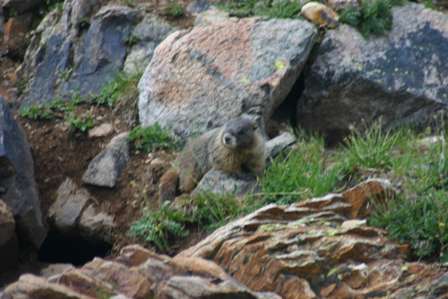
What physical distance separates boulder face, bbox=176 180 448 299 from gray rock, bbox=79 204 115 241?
2.56 metres

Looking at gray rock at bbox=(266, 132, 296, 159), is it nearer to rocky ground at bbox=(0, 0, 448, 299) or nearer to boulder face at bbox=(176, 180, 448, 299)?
rocky ground at bbox=(0, 0, 448, 299)

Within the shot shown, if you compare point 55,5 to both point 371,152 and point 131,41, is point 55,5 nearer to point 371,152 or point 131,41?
point 131,41

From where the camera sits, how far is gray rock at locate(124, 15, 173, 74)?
13742 millimetres

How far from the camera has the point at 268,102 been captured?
12570 mm

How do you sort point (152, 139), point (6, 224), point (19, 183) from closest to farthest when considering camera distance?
1. point (6, 224)
2. point (19, 183)
3. point (152, 139)

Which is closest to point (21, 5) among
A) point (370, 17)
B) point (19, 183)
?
point (19, 183)

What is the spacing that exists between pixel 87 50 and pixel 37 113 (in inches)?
50.6

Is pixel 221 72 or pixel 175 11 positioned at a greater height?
pixel 175 11

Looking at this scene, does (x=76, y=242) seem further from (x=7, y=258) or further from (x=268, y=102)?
(x=268, y=102)

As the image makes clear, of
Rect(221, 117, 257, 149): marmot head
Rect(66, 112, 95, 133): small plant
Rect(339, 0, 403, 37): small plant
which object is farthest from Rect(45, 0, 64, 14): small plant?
Rect(221, 117, 257, 149): marmot head

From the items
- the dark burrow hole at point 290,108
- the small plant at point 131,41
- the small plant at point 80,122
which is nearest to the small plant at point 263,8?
the dark burrow hole at point 290,108

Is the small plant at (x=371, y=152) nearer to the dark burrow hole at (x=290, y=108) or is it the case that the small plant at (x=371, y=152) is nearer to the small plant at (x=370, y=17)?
the dark burrow hole at (x=290, y=108)

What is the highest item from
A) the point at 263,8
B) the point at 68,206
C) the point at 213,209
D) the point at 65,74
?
the point at 263,8

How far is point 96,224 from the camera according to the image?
11.8 meters
